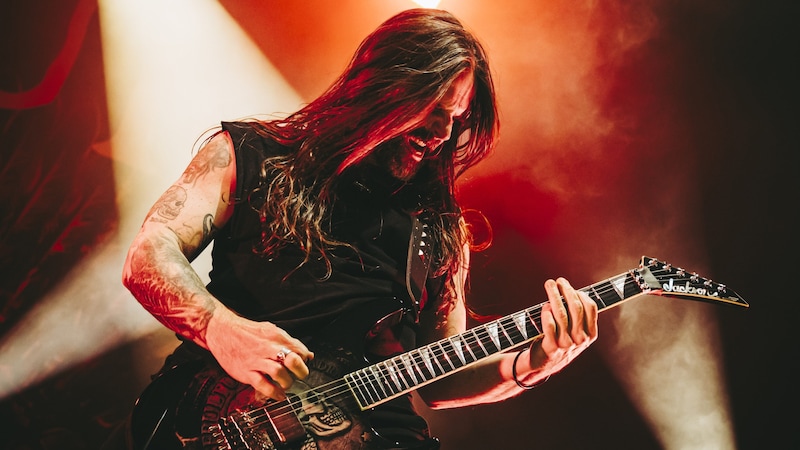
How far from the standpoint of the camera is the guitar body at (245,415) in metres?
1.47

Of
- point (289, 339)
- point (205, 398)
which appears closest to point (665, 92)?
point (289, 339)

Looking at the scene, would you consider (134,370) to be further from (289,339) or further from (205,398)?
(289,339)

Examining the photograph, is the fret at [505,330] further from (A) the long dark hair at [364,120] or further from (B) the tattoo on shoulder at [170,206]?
(B) the tattoo on shoulder at [170,206]

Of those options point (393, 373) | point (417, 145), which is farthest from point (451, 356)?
point (417, 145)

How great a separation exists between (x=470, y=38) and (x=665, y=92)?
42.8 inches

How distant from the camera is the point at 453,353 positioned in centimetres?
188

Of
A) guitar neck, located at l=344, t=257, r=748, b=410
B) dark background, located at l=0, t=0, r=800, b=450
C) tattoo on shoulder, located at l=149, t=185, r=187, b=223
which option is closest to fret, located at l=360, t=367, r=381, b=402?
guitar neck, located at l=344, t=257, r=748, b=410

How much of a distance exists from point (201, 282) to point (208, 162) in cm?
41

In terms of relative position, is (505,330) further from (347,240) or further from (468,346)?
(347,240)

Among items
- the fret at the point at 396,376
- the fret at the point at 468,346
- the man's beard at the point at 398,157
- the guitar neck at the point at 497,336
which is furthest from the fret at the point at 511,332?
the man's beard at the point at 398,157

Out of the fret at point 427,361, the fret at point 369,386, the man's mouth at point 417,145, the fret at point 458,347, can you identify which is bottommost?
the fret at point 458,347

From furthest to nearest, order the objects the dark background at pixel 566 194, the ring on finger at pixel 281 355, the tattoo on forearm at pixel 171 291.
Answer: the dark background at pixel 566 194 < the tattoo on forearm at pixel 171 291 < the ring on finger at pixel 281 355

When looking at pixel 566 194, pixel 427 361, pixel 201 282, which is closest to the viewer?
pixel 201 282

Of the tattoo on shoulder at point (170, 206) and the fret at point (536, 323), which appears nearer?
the tattoo on shoulder at point (170, 206)
